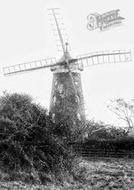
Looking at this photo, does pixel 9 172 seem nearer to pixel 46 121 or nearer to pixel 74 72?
pixel 46 121

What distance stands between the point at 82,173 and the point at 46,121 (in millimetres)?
2443

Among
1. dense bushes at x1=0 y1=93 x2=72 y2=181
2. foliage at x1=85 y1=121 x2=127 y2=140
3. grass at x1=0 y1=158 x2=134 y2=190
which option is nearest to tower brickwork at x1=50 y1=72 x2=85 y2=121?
foliage at x1=85 y1=121 x2=127 y2=140

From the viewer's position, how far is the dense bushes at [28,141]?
14.6 meters

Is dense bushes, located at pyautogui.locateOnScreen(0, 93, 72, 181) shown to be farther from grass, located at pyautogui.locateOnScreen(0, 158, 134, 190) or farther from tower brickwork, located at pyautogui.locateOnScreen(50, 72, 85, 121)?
tower brickwork, located at pyautogui.locateOnScreen(50, 72, 85, 121)

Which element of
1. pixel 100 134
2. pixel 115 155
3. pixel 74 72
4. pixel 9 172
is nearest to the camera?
pixel 9 172

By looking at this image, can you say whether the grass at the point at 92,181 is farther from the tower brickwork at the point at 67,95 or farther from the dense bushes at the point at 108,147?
the tower brickwork at the point at 67,95

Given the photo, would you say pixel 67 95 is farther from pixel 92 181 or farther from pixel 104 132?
pixel 92 181

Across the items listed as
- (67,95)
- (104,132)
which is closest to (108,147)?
(104,132)

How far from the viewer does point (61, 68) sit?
3447 cm

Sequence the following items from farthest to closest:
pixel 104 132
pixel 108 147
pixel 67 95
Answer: pixel 67 95 < pixel 104 132 < pixel 108 147

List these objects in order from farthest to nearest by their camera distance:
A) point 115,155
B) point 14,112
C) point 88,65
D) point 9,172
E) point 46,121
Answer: point 88,65 < point 115,155 < point 46,121 < point 14,112 < point 9,172

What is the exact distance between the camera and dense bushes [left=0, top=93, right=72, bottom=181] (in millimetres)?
14555

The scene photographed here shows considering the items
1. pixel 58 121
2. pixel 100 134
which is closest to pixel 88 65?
pixel 100 134

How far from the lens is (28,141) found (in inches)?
602
